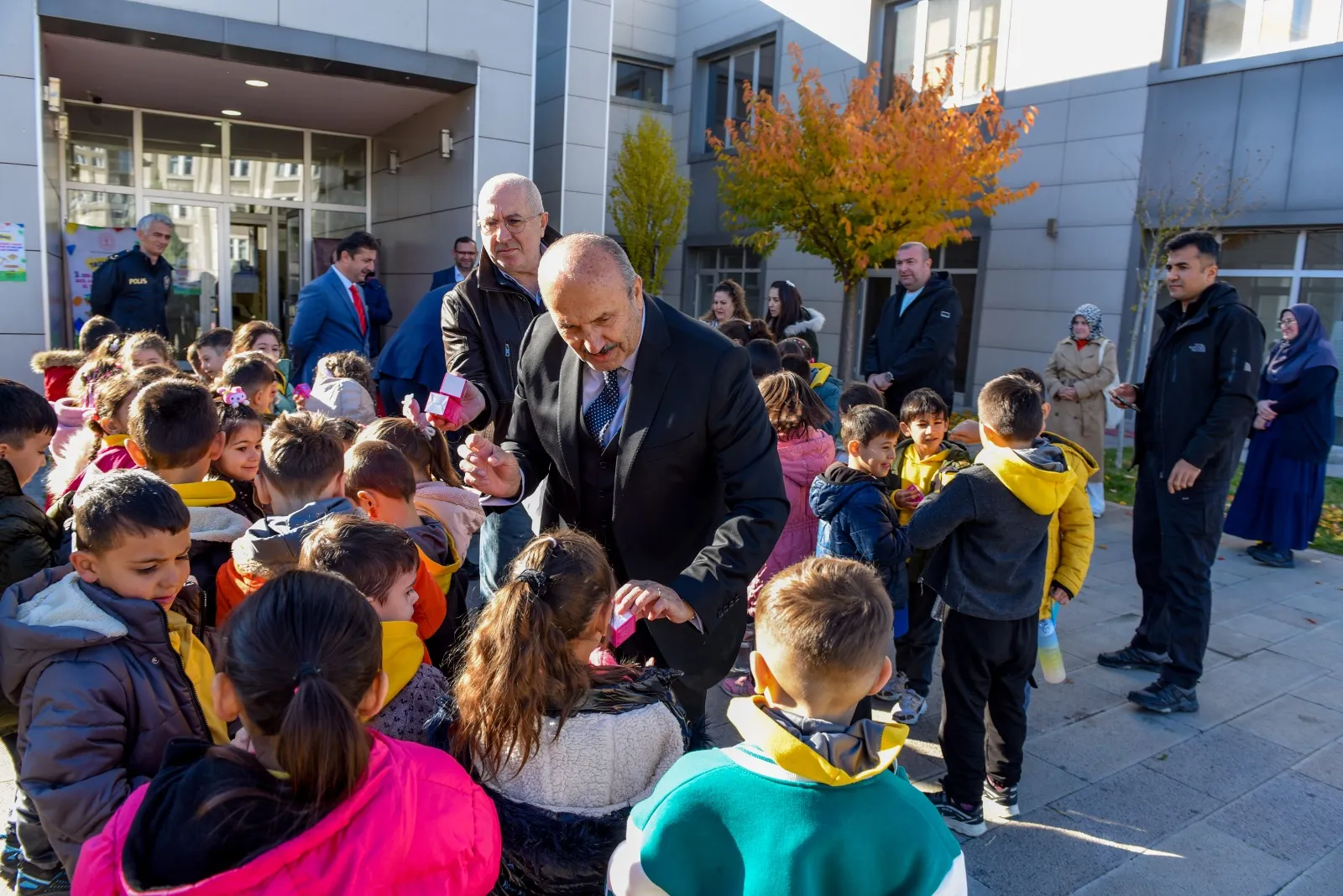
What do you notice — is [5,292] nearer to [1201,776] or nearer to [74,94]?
[74,94]

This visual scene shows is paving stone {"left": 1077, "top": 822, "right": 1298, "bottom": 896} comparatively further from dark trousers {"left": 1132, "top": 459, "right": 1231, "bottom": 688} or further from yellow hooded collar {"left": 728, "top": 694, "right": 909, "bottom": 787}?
yellow hooded collar {"left": 728, "top": 694, "right": 909, "bottom": 787}

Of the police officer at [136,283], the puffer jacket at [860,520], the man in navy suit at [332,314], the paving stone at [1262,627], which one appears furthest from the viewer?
the police officer at [136,283]

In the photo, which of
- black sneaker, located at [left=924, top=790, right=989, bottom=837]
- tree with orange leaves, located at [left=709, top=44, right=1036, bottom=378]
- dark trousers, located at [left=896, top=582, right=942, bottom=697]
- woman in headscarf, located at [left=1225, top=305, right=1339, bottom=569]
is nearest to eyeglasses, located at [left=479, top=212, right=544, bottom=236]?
dark trousers, located at [left=896, top=582, right=942, bottom=697]

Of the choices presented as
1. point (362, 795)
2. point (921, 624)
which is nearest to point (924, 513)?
point (921, 624)

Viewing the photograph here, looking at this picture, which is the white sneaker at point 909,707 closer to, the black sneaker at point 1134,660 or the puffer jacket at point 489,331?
the black sneaker at point 1134,660

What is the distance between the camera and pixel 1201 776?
364 cm

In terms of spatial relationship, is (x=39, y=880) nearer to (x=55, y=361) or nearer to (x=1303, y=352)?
(x=55, y=361)

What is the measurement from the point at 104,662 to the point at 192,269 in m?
11.1

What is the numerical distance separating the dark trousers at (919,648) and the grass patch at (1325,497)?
10.9 feet

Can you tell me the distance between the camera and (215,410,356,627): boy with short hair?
2434mm

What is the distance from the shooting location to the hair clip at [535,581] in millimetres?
1901

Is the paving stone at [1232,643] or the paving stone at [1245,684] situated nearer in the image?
the paving stone at [1245,684]

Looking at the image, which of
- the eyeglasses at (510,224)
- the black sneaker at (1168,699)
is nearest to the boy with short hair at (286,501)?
the eyeglasses at (510,224)

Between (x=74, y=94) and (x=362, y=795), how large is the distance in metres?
11.2
